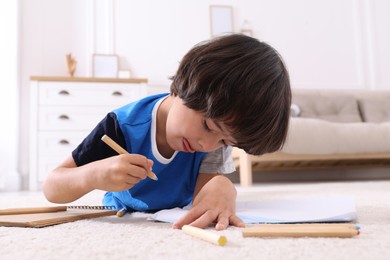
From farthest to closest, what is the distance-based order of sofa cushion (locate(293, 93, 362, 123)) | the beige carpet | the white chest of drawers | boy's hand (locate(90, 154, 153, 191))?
1. sofa cushion (locate(293, 93, 362, 123))
2. the white chest of drawers
3. boy's hand (locate(90, 154, 153, 191))
4. the beige carpet

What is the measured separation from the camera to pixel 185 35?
285 cm

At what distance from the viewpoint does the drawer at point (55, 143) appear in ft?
7.27

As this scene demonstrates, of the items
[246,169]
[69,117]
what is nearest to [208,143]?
[246,169]

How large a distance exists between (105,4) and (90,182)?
2.36 metres

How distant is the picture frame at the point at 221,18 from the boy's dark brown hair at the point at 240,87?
2338 mm

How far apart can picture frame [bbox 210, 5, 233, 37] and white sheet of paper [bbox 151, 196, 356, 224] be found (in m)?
2.31

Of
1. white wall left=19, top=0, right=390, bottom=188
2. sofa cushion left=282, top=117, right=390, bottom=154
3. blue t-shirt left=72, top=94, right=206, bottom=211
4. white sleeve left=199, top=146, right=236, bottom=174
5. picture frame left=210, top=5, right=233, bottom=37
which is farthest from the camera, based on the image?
picture frame left=210, top=5, right=233, bottom=37

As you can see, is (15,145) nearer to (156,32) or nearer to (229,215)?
(156,32)

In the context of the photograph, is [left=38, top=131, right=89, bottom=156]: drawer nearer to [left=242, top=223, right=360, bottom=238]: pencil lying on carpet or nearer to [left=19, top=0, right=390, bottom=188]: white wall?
[left=19, top=0, right=390, bottom=188]: white wall

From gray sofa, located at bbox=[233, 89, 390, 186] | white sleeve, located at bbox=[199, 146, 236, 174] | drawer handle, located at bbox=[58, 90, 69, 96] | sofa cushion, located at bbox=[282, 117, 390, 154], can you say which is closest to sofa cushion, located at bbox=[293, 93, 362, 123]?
gray sofa, located at bbox=[233, 89, 390, 186]

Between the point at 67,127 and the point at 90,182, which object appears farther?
the point at 67,127

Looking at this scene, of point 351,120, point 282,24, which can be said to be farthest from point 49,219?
point 282,24

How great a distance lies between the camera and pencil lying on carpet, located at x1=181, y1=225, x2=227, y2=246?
40 centimetres

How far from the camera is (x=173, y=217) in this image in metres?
0.61
